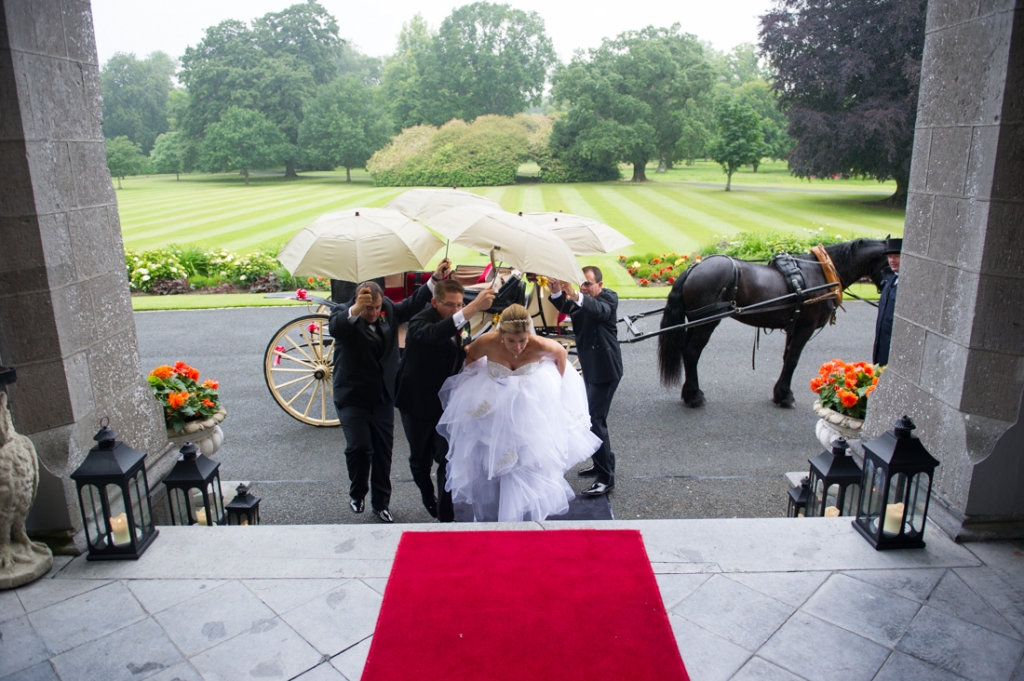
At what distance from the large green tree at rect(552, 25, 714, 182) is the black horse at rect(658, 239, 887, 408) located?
75.2 ft

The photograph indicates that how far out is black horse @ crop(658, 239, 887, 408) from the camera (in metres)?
7.45

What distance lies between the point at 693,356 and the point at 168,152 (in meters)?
27.4

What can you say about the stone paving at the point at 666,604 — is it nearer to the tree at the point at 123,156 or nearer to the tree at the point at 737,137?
the tree at the point at 737,137

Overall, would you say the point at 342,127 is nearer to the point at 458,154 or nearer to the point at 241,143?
the point at 241,143

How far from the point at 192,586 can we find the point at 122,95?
3183 cm

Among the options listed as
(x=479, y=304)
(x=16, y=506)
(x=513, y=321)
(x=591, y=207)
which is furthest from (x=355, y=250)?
(x=591, y=207)

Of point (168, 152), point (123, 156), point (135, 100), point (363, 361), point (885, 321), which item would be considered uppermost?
point (135, 100)

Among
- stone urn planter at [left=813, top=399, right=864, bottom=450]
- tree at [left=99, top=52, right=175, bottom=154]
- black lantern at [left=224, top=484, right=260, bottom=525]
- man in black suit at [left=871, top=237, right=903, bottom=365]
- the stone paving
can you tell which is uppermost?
tree at [left=99, top=52, right=175, bottom=154]

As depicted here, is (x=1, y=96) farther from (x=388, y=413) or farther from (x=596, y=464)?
(x=596, y=464)

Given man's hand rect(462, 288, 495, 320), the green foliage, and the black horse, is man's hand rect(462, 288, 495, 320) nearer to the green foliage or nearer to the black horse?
the black horse

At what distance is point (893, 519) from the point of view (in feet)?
12.4

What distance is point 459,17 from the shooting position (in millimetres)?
33531

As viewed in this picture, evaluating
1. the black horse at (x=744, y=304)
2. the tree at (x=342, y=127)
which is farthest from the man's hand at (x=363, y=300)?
the tree at (x=342, y=127)

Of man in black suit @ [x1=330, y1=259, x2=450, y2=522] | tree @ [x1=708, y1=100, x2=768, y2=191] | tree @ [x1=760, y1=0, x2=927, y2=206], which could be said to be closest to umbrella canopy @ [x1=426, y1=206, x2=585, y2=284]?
man in black suit @ [x1=330, y1=259, x2=450, y2=522]
